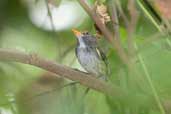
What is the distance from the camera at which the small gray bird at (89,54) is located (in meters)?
1.00

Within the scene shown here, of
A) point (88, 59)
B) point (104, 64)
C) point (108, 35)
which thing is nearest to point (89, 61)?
point (88, 59)

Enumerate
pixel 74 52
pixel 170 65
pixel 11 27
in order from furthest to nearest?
pixel 11 27 → pixel 74 52 → pixel 170 65

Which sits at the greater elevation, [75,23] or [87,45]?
[75,23]

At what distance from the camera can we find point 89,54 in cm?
118

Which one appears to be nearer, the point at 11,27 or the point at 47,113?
the point at 47,113

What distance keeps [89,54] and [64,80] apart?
1.67 feet

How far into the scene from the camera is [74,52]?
0.92 meters

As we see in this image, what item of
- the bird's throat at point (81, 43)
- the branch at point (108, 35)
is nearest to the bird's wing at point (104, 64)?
the bird's throat at point (81, 43)

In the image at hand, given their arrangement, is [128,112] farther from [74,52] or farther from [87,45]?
[87,45]

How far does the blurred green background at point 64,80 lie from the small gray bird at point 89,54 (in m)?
0.05

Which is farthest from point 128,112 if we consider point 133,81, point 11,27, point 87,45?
point 87,45

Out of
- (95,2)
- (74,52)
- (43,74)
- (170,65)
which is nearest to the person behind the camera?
(170,65)

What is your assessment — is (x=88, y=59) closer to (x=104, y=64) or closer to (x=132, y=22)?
(x=104, y=64)

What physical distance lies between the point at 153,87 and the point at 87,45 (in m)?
0.72
